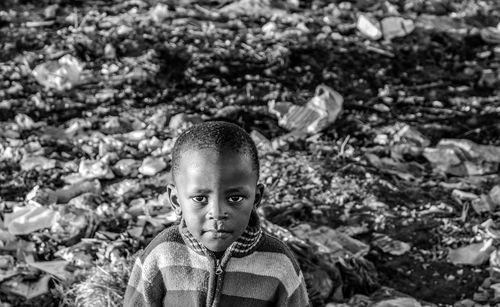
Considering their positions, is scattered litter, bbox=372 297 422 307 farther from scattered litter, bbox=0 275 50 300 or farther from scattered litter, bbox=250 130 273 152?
scattered litter, bbox=0 275 50 300

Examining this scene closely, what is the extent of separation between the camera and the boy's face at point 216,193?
2234mm

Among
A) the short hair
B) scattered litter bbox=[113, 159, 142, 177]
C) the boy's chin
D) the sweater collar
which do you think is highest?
the short hair

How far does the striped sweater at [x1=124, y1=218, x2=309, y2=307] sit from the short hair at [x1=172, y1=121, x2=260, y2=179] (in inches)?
10.8

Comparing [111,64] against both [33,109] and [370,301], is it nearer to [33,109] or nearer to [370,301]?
[33,109]

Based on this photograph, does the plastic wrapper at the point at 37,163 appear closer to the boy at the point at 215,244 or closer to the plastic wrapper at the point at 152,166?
the plastic wrapper at the point at 152,166

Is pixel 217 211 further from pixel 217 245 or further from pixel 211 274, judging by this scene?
pixel 211 274

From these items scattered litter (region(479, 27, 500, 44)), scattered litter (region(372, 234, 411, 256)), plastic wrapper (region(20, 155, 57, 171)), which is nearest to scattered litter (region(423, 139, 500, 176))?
scattered litter (region(372, 234, 411, 256))

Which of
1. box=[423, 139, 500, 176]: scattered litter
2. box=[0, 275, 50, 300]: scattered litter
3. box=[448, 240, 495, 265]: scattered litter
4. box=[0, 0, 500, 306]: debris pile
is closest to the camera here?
box=[0, 275, 50, 300]: scattered litter

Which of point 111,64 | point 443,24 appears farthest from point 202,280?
point 443,24

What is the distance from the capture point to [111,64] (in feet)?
16.9

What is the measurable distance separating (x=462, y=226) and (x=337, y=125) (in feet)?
3.58

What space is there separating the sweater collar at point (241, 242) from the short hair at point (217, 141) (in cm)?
22

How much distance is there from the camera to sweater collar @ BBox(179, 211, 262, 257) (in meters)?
2.42

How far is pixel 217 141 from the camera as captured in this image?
88.6 inches
